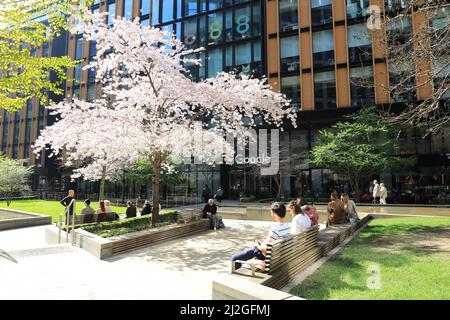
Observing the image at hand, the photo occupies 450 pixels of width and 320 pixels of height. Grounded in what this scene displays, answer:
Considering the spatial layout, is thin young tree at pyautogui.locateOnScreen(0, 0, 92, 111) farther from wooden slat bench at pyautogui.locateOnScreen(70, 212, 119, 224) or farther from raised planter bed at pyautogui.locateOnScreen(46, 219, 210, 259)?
raised planter bed at pyautogui.locateOnScreen(46, 219, 210, 259)

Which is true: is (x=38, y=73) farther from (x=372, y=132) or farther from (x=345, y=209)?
(x=372, y=132)

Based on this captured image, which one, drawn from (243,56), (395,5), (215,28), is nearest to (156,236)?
(395,5)

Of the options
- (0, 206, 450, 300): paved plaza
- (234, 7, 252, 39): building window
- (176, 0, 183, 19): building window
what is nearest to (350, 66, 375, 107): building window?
(234, 7, 252, 39): building window

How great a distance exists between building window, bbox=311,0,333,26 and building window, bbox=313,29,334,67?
0.97 metres

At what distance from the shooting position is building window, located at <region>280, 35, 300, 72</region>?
3019cm

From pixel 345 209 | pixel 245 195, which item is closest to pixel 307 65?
pixel 245 195

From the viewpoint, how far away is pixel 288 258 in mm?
5695

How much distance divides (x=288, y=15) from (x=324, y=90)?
321 inches

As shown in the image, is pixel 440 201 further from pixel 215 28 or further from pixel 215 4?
pixel 215 4

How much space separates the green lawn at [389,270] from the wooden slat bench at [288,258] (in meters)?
0.31

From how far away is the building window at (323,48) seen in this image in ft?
94.8

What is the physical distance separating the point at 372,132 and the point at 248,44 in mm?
15136

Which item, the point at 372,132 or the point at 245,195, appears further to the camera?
the point at 245,195
